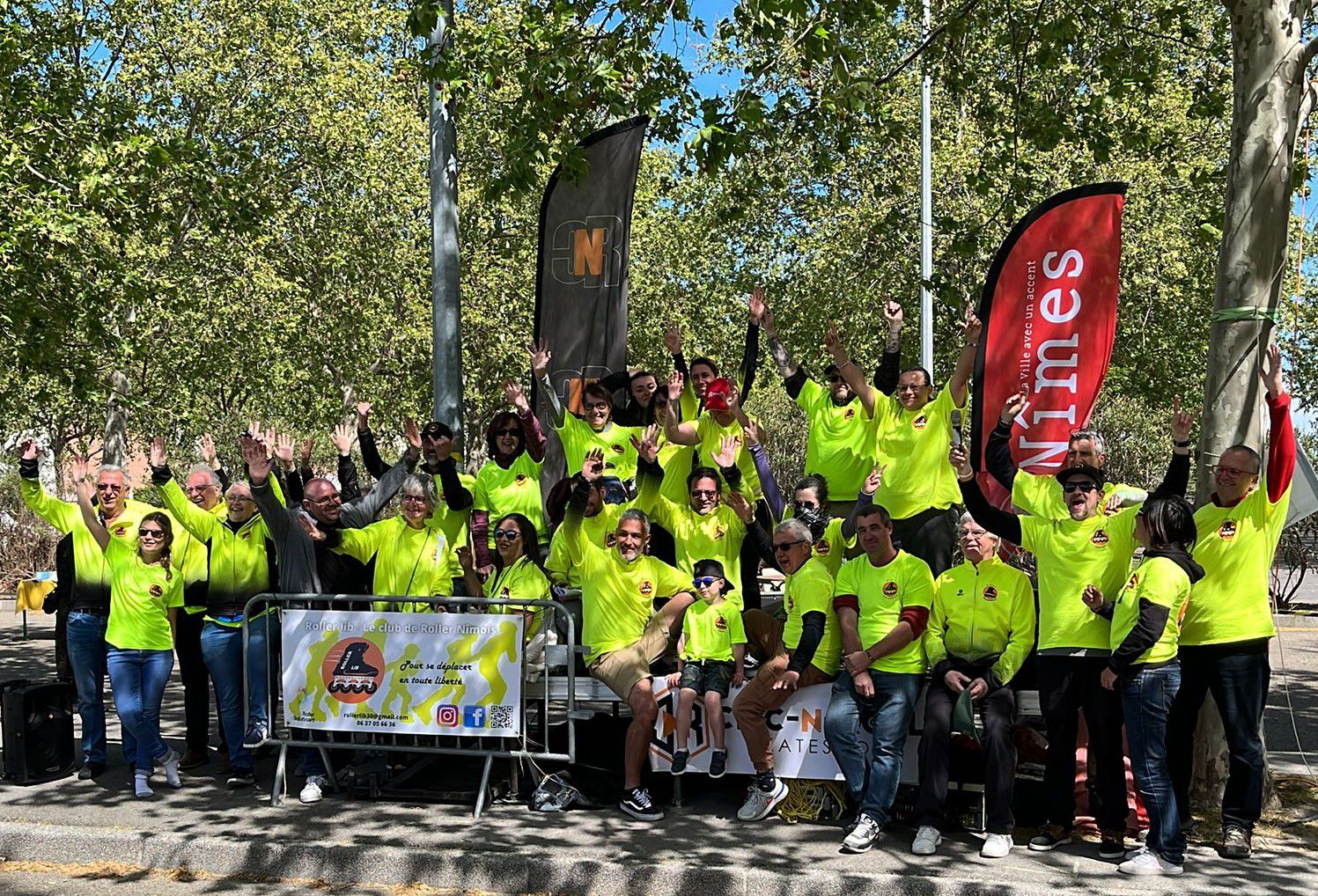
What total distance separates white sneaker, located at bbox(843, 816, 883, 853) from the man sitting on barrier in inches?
49.7

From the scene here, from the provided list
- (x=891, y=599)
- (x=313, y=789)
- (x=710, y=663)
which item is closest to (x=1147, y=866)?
(x=891, y=599)

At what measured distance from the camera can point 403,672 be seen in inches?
303

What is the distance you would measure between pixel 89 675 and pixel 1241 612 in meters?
6.84

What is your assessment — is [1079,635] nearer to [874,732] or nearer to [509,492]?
[874,732]

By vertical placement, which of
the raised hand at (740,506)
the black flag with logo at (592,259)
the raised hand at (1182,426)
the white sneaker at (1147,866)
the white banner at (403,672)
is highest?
the black flag with logo at (592,259)

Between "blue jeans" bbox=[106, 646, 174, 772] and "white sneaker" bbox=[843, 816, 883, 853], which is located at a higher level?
"blue jeans" bbox=[106, 646, 174, 772]

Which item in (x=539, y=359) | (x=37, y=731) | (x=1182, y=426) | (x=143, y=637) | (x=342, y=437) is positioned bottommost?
(x=37, y=731)

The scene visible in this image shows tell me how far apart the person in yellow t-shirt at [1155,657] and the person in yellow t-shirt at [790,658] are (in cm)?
149

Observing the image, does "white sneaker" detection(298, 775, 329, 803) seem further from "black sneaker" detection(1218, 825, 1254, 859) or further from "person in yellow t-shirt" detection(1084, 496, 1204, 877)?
"black sneaker" detection(1218, 825, 1254, 859)

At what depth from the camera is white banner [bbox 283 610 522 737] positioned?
24.8ft

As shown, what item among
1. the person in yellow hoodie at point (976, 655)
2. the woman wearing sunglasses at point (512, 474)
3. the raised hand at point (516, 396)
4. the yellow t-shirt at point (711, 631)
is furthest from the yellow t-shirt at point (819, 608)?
the raised hand at point (516, 396)

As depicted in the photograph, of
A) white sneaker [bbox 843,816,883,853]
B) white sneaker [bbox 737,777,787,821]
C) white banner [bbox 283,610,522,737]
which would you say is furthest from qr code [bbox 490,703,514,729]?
white sneaker [bbox 843,816,883,853]

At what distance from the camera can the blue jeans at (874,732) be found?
273 inches

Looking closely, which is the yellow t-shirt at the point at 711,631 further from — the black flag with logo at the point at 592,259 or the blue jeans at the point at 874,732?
the black flag with logo at the point at 592,259
